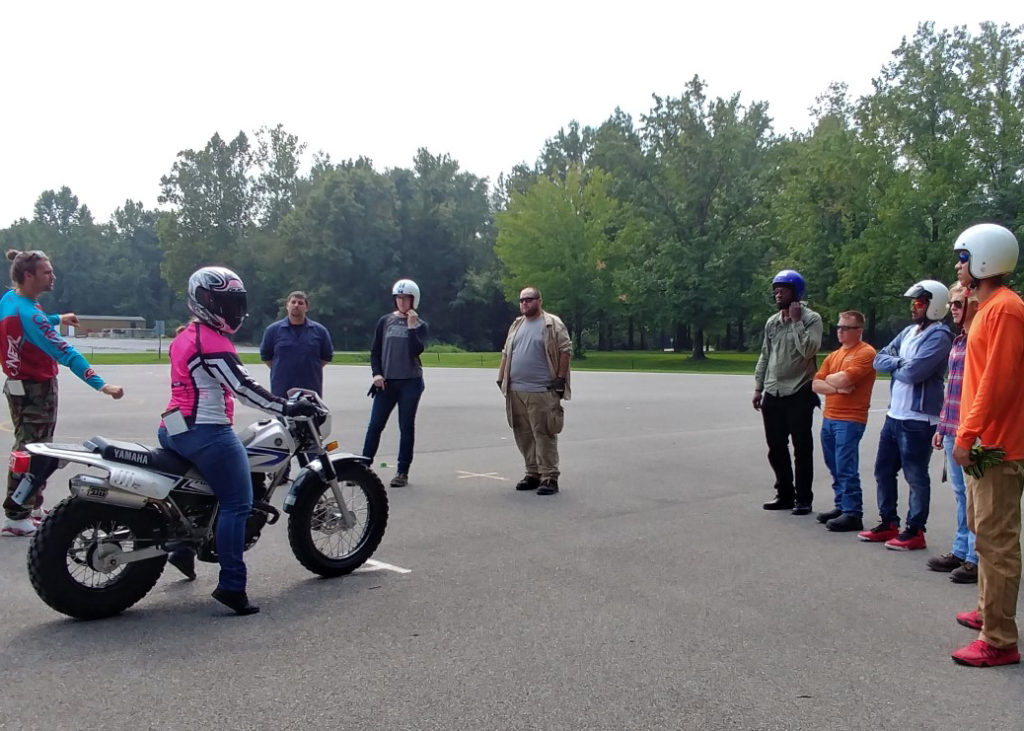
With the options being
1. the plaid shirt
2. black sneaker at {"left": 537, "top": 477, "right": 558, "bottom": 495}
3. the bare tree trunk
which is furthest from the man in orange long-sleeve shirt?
the bare tree trunk

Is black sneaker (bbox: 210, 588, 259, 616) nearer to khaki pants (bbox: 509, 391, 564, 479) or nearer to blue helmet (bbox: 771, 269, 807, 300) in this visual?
khaki pants (bbox: 509, 391, 564, 479)

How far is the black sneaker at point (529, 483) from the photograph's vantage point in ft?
29.7

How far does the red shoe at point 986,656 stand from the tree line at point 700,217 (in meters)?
41.9

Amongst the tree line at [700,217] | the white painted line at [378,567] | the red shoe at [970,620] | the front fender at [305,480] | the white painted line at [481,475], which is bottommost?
the white painted line at [378,567]

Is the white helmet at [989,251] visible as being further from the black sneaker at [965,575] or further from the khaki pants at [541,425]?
the khaki pants at [541,425]

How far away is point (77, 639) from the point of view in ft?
14.8

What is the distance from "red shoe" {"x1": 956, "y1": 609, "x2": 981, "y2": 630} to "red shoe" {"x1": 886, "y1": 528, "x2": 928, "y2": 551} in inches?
67.1

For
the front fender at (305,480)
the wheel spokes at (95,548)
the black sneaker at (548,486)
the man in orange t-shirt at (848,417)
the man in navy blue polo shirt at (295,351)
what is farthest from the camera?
the man in navy blue polo shirt at (295,351)

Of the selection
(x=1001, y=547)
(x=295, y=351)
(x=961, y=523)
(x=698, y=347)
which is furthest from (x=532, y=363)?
(x=698, y=347)

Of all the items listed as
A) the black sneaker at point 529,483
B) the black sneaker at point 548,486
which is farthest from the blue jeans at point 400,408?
the black sneaker at point 548,486

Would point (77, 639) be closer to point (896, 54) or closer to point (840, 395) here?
point (840, 395)

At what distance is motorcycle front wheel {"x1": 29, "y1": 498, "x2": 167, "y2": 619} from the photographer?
4613 mm

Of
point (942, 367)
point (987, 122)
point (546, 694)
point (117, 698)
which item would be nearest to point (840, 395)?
point (942, 367)

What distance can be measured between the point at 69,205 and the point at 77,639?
178 m
